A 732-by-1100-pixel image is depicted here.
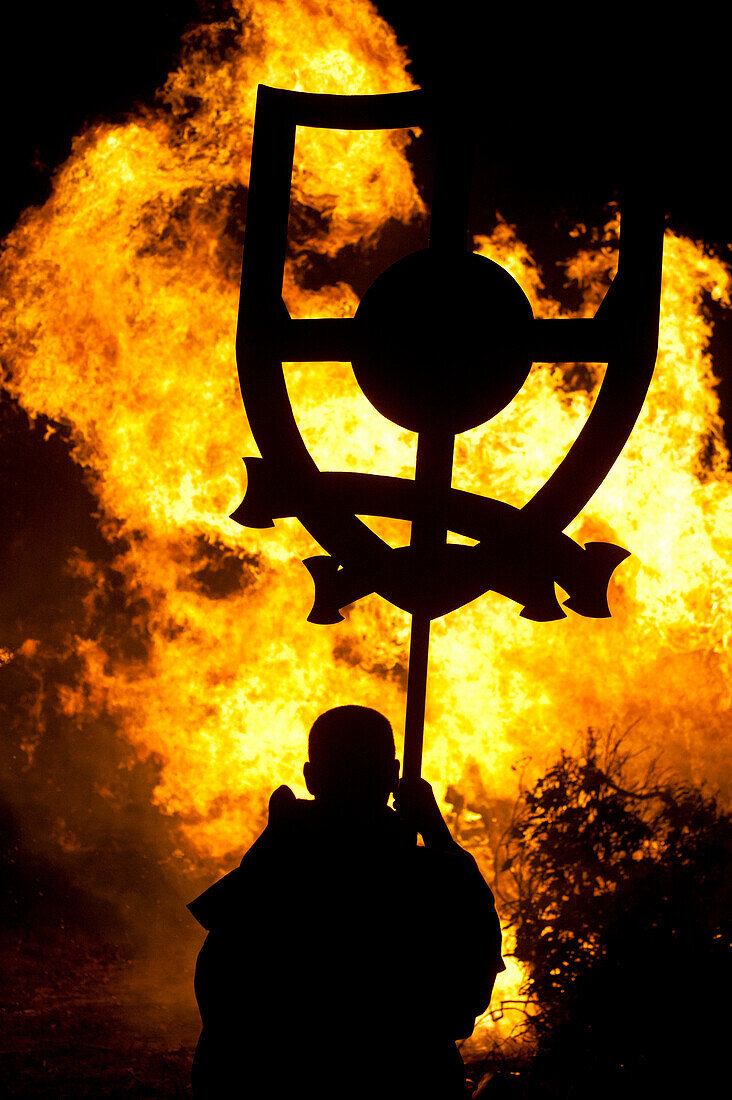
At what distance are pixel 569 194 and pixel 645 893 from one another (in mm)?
6370

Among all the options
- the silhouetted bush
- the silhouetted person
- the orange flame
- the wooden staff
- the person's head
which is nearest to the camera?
the silhouetted person

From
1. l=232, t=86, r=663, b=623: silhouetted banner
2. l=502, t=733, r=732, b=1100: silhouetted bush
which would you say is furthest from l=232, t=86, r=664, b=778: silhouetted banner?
l=502, t=733, r=732, b=1100: silhouetted bush

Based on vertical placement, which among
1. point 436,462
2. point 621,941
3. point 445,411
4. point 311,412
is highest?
point 311,412

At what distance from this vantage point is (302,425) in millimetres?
7680

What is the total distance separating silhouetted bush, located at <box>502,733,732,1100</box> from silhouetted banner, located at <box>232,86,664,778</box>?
160 inches

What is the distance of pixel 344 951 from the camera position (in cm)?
197

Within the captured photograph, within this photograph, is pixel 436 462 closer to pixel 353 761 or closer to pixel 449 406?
pixel 449 406

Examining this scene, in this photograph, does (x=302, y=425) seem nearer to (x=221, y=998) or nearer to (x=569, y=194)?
(x=569, y=194)

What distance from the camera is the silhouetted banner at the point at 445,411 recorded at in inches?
108

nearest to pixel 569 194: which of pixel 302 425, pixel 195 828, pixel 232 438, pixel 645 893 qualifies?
pixel 302 425

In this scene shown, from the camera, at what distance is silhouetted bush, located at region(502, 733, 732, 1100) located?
5379 mm

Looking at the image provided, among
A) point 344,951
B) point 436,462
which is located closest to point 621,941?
point 436,462

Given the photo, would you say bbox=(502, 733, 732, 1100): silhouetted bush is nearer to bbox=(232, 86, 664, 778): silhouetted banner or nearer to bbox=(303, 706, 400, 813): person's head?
bbox=(232, 86, 664, 778): silhouetted banner

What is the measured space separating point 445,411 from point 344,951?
5.48 ft
